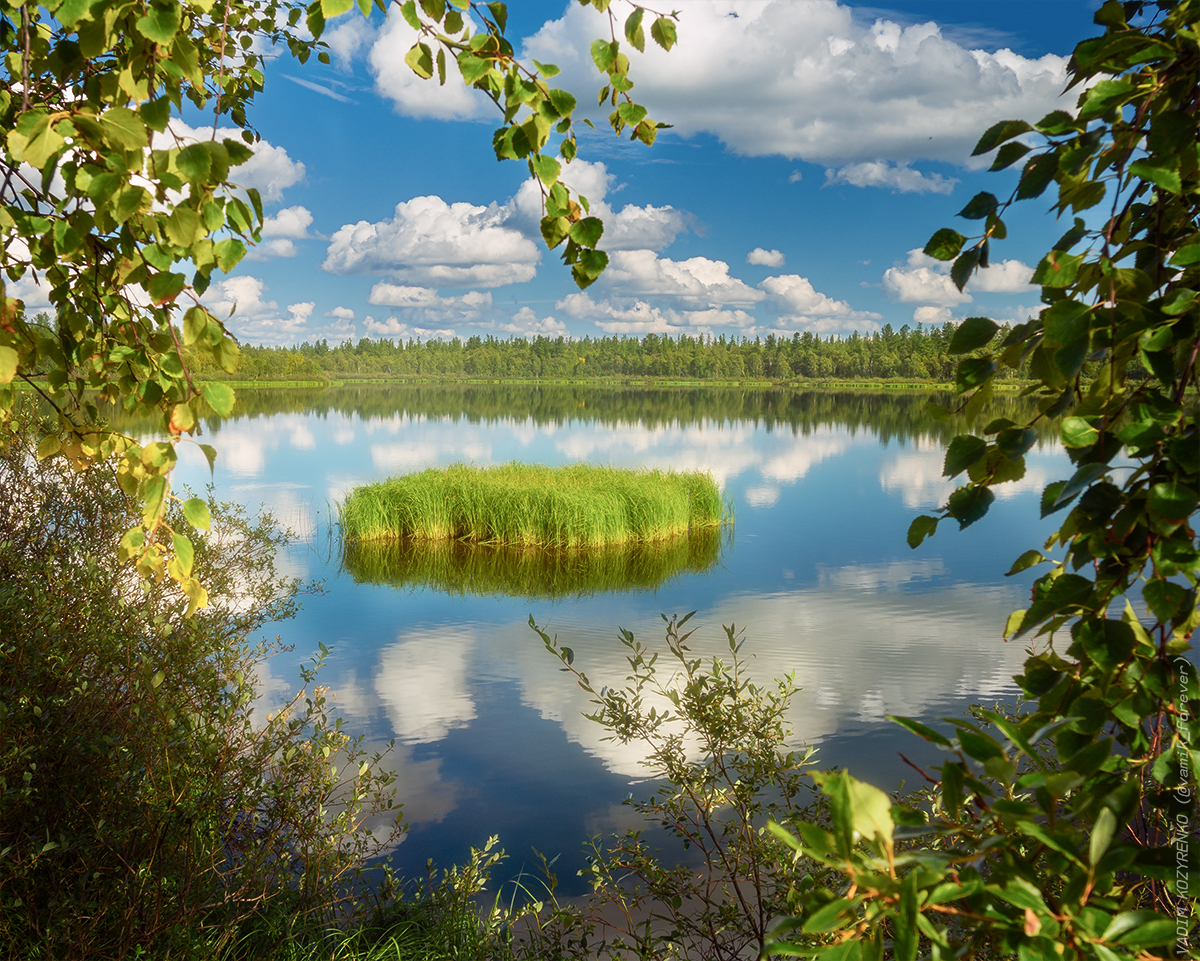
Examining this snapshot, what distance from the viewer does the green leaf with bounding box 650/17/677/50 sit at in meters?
2.07

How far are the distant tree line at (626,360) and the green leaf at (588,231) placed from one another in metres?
126

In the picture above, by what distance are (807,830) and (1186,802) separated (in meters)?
0.71

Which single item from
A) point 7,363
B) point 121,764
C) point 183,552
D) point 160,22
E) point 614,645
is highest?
point 160,22

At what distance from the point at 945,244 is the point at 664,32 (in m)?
1.16

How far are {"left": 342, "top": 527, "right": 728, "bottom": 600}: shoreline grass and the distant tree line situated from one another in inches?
4382

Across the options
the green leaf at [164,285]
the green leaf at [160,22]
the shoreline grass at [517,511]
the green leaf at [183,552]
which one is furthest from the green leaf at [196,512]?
the shoreline grass at [517,511]

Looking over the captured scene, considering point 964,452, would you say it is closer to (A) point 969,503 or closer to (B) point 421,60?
(A) point 969,503

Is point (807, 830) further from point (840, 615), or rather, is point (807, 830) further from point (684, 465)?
point (684, 465)

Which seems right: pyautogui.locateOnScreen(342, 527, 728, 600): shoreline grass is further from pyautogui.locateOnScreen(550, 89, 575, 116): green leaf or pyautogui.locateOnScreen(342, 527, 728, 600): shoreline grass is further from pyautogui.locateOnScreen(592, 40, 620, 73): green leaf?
pyautogui.locateOnScreen(550, 89, 575, 116): green leaf

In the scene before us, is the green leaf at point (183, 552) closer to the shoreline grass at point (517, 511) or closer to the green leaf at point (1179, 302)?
the green leaf at point (1179, 302)

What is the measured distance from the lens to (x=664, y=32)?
207cm

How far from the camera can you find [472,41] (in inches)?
73.0

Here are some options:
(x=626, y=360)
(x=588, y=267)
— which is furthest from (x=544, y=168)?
(x=626, y=360)

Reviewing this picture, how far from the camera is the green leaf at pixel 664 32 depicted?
2068 mm
